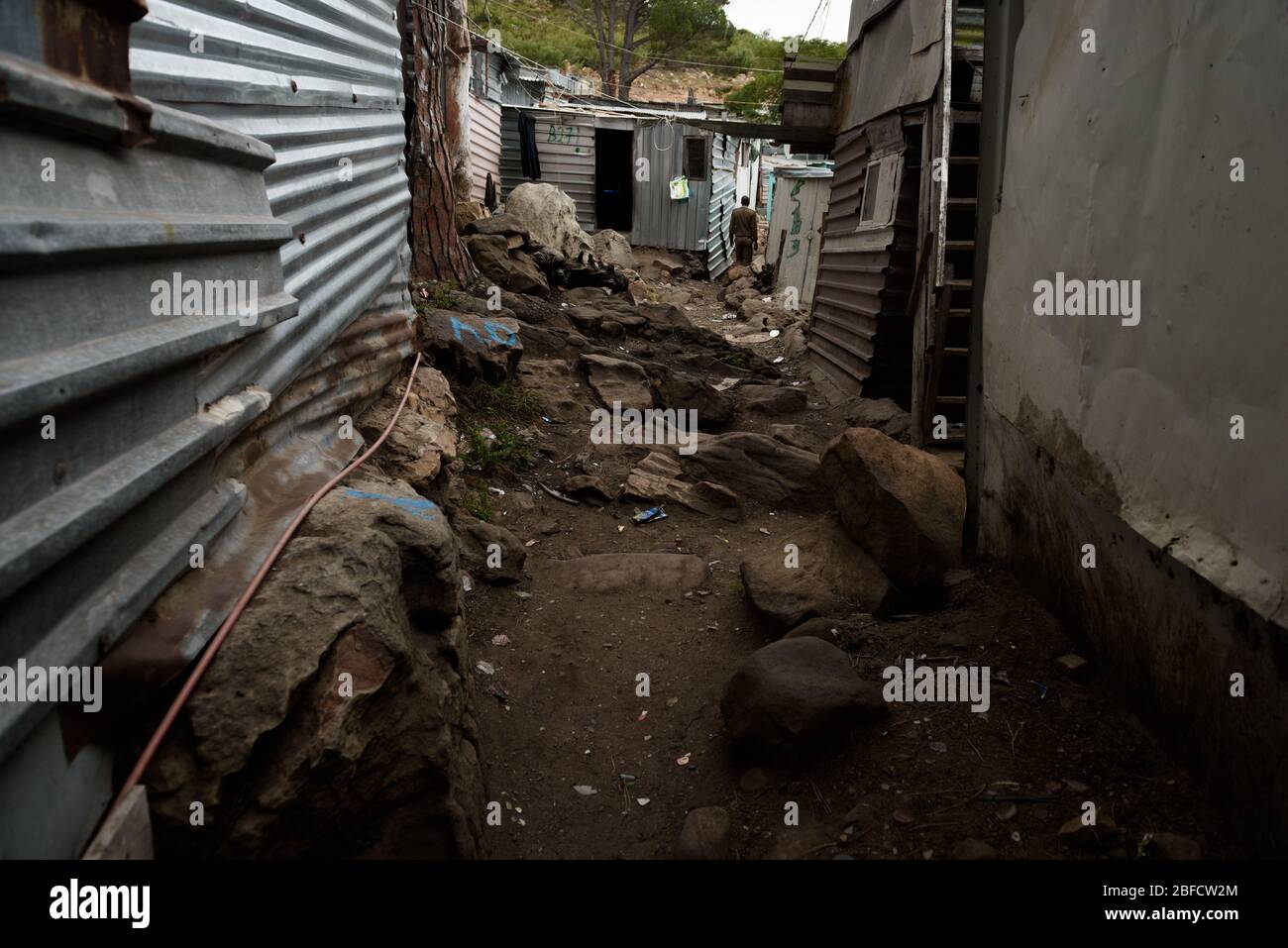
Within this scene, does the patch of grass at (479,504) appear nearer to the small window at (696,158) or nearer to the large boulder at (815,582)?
the large boulder at (815,582)

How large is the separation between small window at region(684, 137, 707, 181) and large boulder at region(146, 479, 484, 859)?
19.2m

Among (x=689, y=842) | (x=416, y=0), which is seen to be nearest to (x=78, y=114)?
(x=689, y=842)

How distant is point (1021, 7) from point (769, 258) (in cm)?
1616

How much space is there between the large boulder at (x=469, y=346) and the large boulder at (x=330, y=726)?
420 cm

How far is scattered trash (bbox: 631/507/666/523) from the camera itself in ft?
19.9

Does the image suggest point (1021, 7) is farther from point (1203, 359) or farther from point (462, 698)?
point (462, 698)

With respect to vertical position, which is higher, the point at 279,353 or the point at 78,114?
the point at 78,114

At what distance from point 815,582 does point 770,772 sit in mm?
1450

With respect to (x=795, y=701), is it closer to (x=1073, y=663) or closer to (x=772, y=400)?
(x=1073, y=663)

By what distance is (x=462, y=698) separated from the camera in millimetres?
2951

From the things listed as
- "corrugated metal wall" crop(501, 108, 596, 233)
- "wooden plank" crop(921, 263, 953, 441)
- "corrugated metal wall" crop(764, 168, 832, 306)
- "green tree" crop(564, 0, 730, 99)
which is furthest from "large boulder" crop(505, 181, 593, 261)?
"green tree" crop(564, 0, 730, 99)

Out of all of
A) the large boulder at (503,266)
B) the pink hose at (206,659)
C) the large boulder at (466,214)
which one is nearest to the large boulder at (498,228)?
the large boulder at (466,214)

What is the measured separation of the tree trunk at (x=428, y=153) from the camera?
810 cm

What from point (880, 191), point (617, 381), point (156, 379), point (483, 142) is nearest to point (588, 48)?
point (483, 142)
